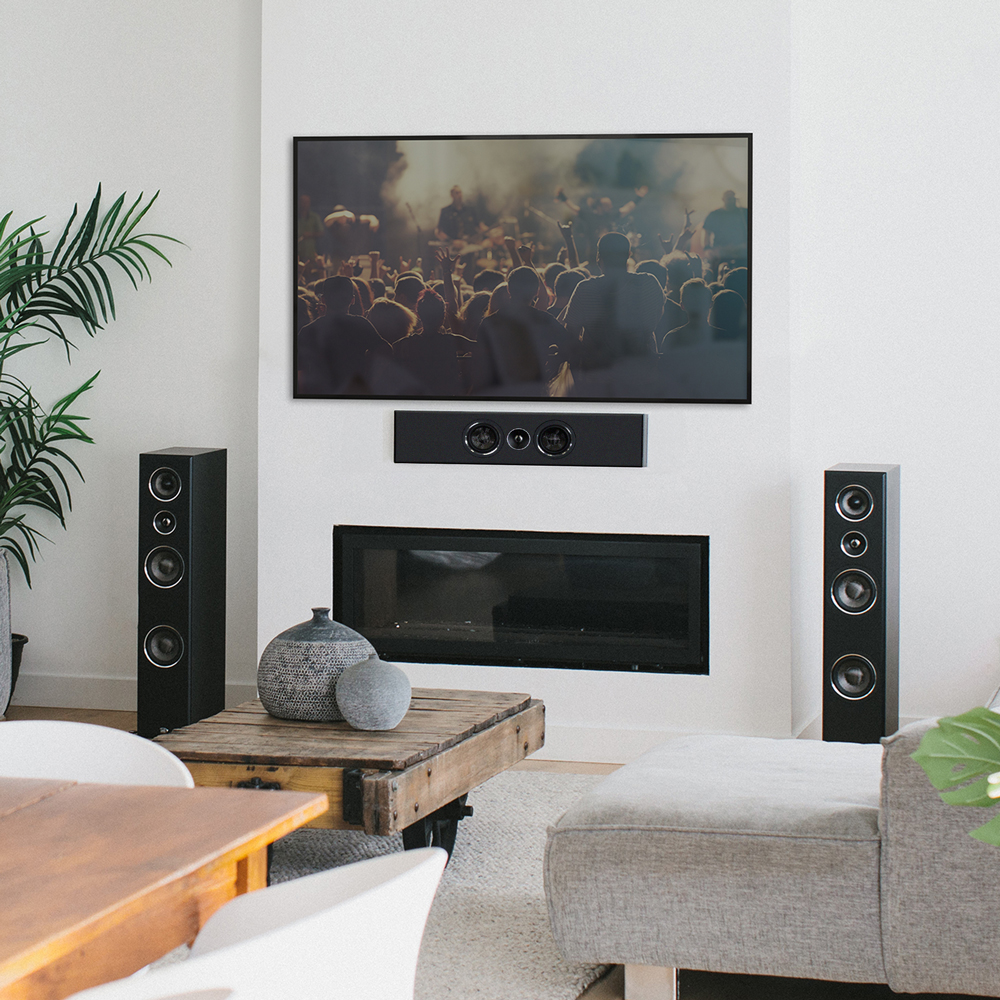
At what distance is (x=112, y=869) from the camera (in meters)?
1.23

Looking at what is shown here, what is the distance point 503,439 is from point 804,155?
1475 mm

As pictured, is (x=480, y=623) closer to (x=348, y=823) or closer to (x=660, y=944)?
(x=348, y=823)

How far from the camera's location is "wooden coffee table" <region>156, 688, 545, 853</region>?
2.57 m

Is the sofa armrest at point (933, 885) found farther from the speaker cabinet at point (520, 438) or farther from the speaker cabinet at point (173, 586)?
the speaker cabinet at point (173, 586)

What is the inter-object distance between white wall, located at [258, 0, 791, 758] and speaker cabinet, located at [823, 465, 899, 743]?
0.30m

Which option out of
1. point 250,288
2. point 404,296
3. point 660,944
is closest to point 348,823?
point 660,944

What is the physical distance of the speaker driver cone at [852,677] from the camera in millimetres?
3703

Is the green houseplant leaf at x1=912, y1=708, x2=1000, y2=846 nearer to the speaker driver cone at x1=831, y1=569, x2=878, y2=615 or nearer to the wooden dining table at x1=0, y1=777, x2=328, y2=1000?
the wooden dining table at x1=0, y1=777, x2=328, y2=1000

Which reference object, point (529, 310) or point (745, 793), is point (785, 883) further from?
point (529, 310)

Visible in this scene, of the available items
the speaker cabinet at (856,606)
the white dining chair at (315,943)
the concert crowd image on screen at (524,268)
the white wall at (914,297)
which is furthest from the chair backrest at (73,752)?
the white wall at (914,297)

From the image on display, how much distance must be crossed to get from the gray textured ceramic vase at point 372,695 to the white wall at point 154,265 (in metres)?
1.93

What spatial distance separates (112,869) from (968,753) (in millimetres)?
820

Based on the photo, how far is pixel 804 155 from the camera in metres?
4.35

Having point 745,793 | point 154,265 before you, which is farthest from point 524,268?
point 745,793
